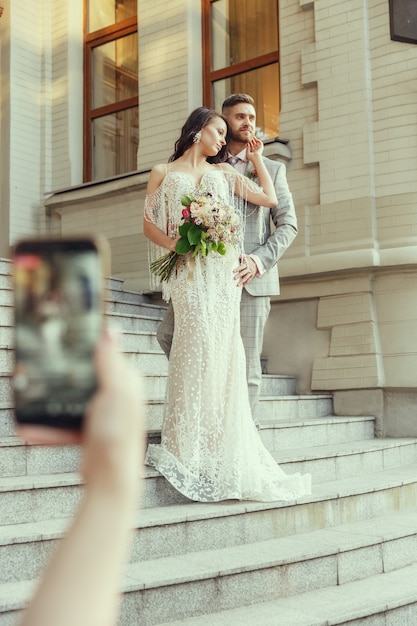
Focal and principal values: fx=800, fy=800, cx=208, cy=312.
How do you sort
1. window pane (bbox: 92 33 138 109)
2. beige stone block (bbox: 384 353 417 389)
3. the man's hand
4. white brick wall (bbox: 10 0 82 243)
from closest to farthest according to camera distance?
the man's hand, beige stone block (bbox: 384 353 417 389), white brick wall (bbox: 10 0 82 243), window pane (bbox: 92 33 138 109)

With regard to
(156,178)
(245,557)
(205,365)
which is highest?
(156,178)

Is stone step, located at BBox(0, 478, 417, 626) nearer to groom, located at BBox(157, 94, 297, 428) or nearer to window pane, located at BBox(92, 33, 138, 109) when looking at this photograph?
groom, located at BBox(157, 94, 297, 428)

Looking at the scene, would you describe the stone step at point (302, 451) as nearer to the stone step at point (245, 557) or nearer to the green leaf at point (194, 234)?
the stone step at point (245, 557)

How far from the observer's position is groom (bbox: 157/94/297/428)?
4.43 metres

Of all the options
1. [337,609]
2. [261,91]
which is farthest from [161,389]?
[261,91]

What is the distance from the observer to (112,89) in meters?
8.32

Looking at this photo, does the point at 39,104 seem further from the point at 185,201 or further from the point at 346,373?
the point at 185,201

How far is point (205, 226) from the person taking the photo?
3.84m

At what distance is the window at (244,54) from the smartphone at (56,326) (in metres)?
6.48

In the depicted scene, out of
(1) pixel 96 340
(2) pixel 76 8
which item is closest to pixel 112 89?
(2) pixel 76 8

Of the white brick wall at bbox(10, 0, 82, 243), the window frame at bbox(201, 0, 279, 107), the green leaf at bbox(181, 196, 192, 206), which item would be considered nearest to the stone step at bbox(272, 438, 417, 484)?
the green leaf at bbox(181, 196, 192, 206)

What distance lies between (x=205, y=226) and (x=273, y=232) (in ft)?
2.78

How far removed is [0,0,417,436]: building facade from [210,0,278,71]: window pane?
21 mm

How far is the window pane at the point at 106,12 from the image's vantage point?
8273 mm
